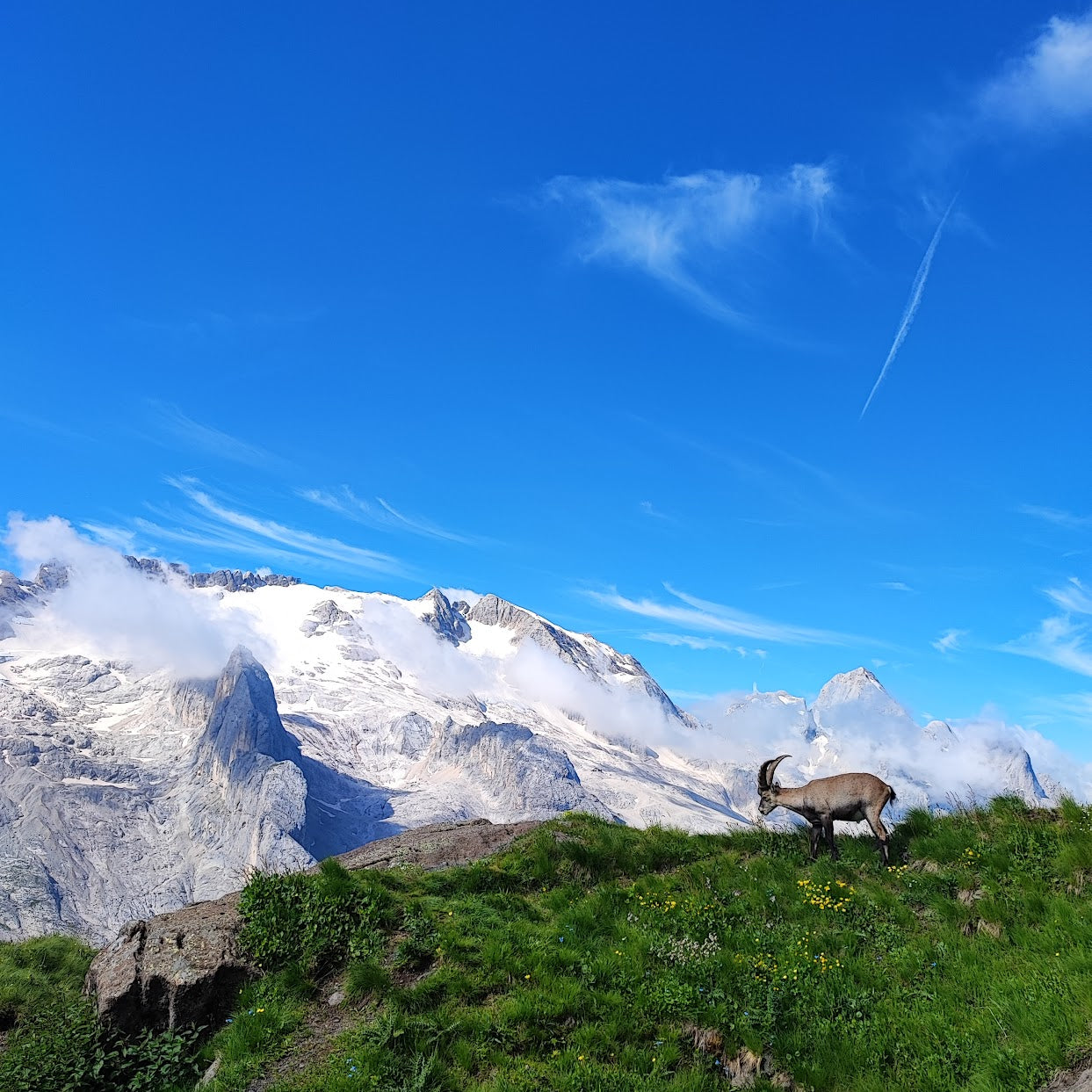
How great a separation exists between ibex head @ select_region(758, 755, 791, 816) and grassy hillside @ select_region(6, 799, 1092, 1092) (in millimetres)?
1994

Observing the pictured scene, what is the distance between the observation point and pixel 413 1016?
11750 millimetres

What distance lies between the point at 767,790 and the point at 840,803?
2.67 m

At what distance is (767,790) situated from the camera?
19672 mm

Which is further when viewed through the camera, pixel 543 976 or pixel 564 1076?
pixel 543 976

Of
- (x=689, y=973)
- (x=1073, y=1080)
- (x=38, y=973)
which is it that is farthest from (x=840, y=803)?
(x=38, y=973)

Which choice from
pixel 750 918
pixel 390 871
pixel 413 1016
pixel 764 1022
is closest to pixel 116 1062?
pixel 413 1016

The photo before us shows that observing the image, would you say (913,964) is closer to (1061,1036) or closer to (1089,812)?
(1061,1036)

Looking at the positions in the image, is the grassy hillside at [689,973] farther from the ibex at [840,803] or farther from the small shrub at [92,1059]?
the ibex at [840,803]

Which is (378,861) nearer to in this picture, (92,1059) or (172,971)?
(172,971)

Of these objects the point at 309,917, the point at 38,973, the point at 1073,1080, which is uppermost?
the point at 1073,1080

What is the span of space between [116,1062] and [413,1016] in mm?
4784

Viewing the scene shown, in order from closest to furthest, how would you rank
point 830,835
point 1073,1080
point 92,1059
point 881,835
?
point 1073,1080, point 92,1059, point 881,835, point 830,835

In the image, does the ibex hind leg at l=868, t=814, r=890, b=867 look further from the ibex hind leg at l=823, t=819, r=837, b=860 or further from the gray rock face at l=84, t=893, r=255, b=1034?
the gray rock face at l=84, t=893, r=255, b=1034

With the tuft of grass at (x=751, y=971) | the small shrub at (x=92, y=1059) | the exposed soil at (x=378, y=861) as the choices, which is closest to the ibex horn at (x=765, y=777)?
the tuft of grass at (x=751, y=971)
